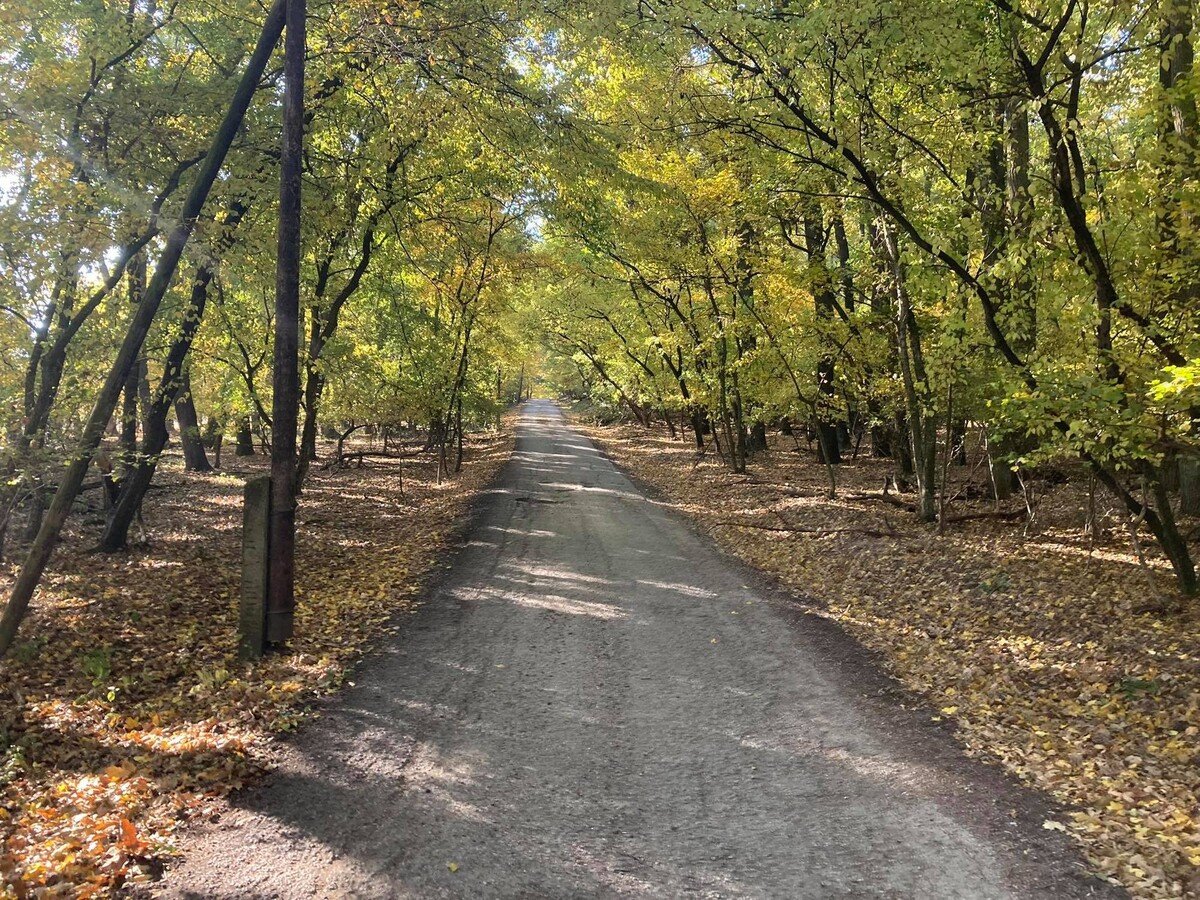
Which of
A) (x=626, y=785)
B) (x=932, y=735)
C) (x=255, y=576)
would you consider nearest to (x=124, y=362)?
(x=255, y=576)

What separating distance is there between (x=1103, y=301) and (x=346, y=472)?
69.8 ft

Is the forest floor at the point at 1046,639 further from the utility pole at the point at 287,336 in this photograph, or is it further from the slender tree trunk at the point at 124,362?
the slender tree trunk at the point at 124,362

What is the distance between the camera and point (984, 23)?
7.04 m

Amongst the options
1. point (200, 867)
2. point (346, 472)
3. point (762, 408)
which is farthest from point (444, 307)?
point (200, 867)

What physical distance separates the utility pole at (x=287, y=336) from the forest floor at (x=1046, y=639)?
559 centimetres

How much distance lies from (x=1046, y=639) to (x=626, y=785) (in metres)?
4.56

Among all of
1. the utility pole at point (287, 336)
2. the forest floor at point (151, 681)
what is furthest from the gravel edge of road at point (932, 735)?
the utility pole at point (287, 336)

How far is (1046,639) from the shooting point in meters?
6.48

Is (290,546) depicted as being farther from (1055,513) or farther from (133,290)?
(1055,513)

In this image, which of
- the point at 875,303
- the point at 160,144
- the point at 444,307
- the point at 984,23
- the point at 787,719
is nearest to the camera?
the point at 787,719

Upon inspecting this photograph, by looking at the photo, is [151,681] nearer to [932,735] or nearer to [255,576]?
[255,576]

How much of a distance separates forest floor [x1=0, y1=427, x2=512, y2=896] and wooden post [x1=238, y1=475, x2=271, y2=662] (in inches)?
8.2

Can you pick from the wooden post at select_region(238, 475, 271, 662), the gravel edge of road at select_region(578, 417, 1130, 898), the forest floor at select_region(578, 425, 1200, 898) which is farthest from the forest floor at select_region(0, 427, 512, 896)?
the forest floor at select_region(578, 425, 1200, 898)

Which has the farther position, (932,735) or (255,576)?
(255,576)
